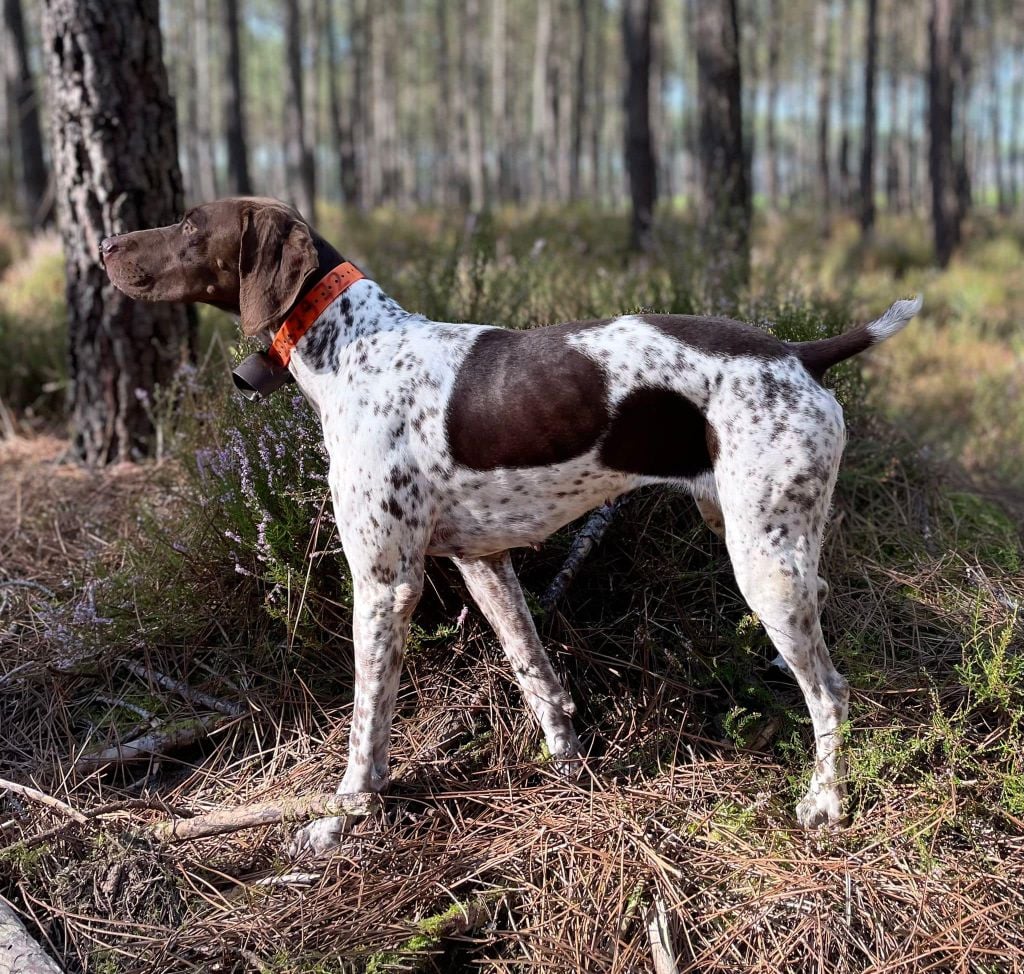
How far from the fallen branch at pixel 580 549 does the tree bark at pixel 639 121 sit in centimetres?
982

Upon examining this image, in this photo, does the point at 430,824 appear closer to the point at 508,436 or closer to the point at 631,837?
the point at 631,837

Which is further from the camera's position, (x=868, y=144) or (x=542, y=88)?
(x=542, y=88)

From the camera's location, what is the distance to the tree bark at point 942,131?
1324 centimetres

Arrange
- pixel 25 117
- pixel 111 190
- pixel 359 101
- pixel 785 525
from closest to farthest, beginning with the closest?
pixel 785 525 < pixel 111 190 < pixel 25 117 < pixel 359 101

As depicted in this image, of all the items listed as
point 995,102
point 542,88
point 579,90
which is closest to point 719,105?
point 579,90

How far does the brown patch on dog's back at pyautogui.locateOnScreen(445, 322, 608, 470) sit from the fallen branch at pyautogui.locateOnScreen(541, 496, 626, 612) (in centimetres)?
73

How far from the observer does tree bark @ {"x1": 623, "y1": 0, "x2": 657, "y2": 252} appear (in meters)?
12.9

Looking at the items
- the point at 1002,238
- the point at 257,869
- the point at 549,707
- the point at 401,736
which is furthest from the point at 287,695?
the point at 1002,238

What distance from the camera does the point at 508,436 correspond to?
2.59m

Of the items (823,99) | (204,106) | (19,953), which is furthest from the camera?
(204,106)

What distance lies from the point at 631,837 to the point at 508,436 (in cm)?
118

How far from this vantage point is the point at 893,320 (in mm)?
2617

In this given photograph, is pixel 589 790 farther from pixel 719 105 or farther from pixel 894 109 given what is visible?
pixel 894 109

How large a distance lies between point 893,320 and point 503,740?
175 centimetres
